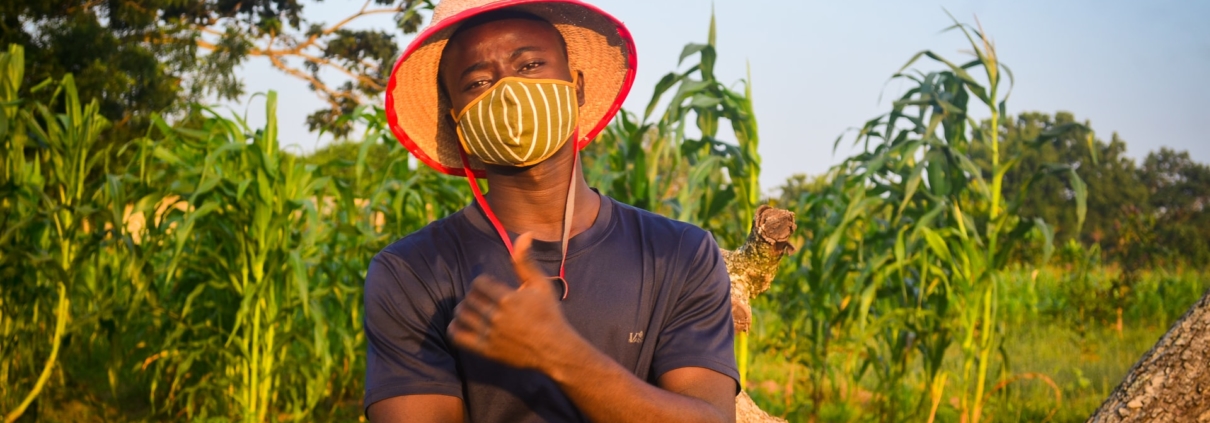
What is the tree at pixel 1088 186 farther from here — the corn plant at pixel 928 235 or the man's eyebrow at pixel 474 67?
the man's eyebrow at pixel 474 67

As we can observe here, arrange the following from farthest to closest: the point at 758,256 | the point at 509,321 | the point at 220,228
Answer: the point at 220,228 < the point at 758,256 < the point at 509,321

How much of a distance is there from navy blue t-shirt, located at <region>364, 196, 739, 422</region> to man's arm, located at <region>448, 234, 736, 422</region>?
0.25 meters

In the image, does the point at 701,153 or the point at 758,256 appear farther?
the point at 701,153

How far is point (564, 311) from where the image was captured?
175cm

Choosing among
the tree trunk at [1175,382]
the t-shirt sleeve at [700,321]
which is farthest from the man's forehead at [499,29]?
the tree trunk at [1175,382]

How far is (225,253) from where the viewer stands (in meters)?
4.54

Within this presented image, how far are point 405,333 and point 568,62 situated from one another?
691mm

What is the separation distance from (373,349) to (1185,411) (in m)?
2.37

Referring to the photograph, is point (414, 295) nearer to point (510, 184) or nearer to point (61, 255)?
point (510, 184)

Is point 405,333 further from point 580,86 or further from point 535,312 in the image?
point 580,86

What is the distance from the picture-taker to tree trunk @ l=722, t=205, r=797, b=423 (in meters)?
2.29

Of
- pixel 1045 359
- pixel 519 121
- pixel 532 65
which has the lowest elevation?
pixel 1045 359

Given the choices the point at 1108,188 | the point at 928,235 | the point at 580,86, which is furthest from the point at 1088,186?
the point at 580,86

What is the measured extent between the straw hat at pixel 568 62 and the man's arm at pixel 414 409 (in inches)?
23.1
